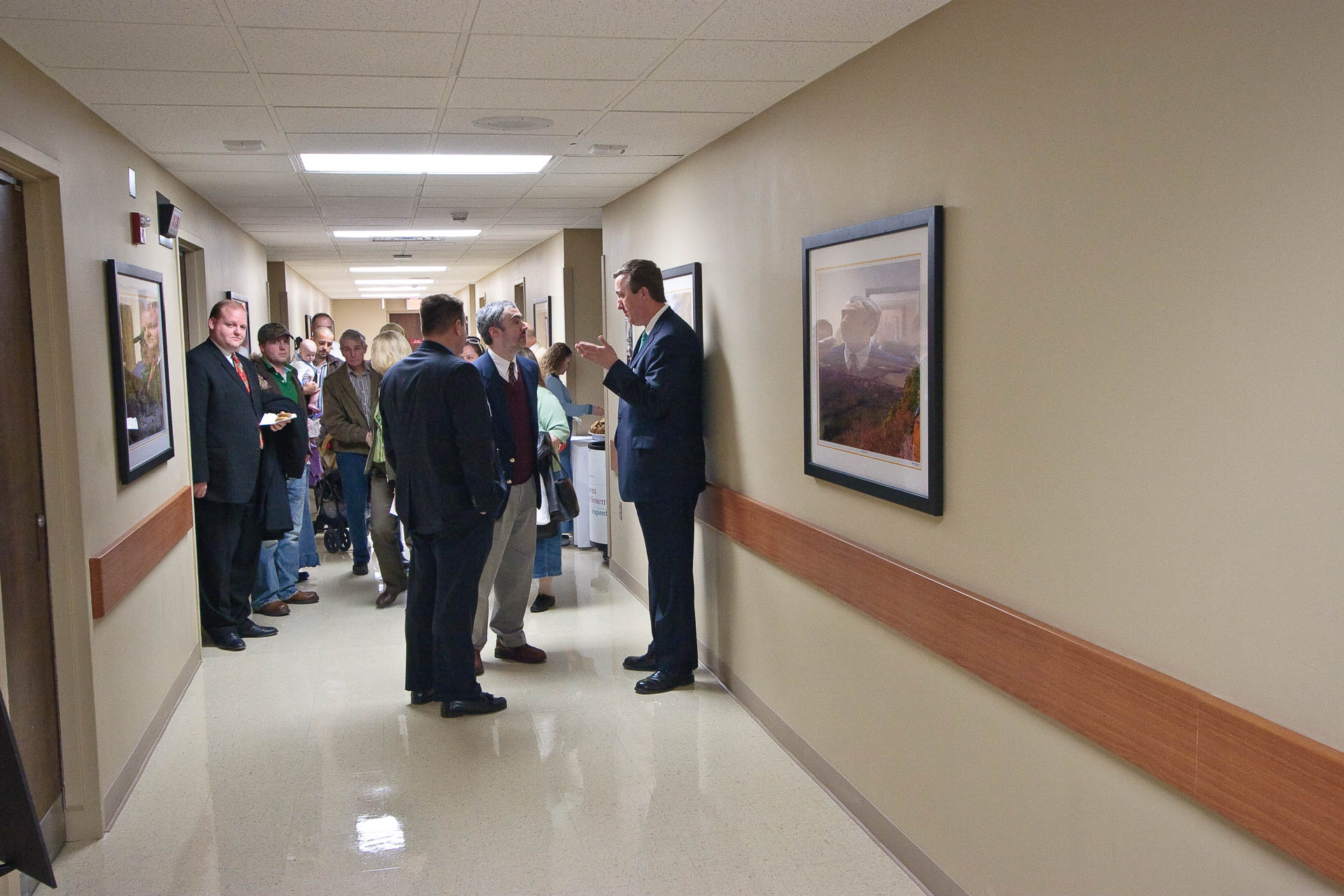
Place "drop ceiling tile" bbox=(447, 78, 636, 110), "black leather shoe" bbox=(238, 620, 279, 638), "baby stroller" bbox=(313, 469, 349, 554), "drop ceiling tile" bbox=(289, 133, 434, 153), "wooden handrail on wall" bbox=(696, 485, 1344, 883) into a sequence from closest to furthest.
Answer: "wooden handrail on wall" bbox=(696, 485, 1344, 883) → "drop ceiling tile" bbox=(447, 78, 636, 110) → "drop ceiling tile" bbox=(289, 133, 434, 153) → "black leather shoe" bbox=(238, 620, 279, 638) → "baby stroller" bbox=(313, 469, 349, 554)

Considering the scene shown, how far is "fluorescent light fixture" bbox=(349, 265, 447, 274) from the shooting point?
12.1 m

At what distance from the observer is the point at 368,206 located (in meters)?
6.62

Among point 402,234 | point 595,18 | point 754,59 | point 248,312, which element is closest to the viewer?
point 595,18

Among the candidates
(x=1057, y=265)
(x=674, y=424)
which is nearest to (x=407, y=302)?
(x=674, y=424)

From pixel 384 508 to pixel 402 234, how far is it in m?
3.06

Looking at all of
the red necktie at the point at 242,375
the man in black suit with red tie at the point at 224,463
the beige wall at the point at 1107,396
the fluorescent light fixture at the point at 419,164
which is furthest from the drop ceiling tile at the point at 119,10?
the red necktie at the point at 242,375

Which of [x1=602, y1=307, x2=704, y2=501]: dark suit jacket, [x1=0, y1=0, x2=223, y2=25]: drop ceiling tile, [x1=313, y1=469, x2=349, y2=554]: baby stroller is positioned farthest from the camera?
[x1=313, y1=469, x2=349, y2=554]: baby stroller

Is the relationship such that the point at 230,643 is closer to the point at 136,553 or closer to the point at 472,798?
the point at 136,553

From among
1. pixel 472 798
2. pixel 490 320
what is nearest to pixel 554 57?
pixel 490 320

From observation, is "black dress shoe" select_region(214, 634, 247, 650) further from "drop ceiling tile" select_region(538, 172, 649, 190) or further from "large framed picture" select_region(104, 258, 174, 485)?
"drop ceiling tile" select_region(538, 172, 649, 190)

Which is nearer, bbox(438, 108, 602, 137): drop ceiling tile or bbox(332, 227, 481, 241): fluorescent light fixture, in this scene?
bbox(438, 108, 602, 137): drop ceiling tile

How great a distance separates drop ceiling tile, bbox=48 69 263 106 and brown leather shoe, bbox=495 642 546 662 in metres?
2.77

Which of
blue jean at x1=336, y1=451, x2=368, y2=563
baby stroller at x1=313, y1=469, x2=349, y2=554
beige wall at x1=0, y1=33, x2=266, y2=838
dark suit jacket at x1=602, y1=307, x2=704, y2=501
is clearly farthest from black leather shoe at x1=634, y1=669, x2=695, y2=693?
baby stroller at x1=313, y1=469, x2=349, y2=554

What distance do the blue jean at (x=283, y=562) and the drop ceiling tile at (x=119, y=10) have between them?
3.67 m
